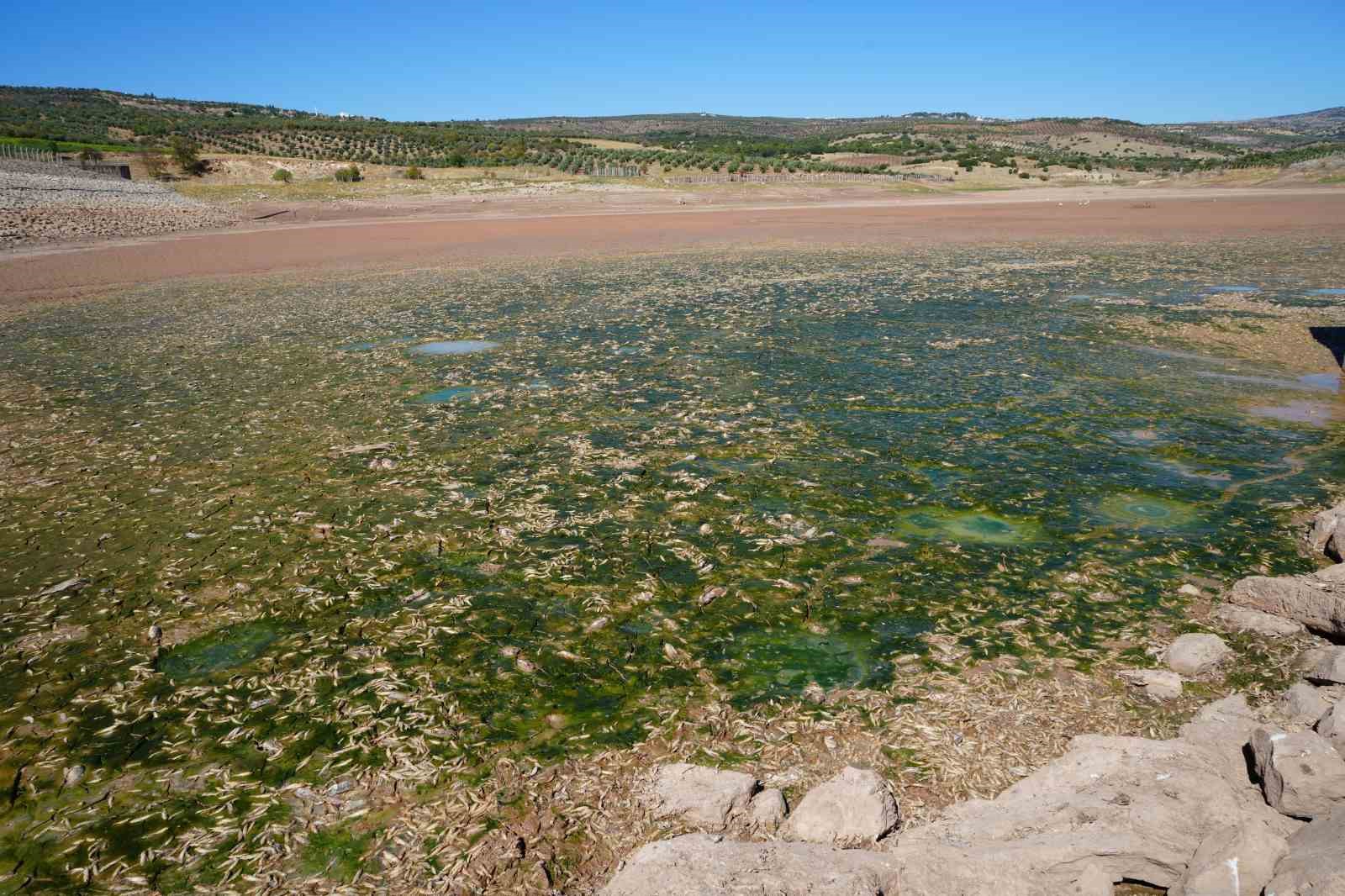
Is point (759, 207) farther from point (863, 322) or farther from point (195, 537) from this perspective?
point (195, 537)

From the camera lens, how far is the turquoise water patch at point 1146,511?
8.38m

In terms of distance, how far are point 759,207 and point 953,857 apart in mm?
59266

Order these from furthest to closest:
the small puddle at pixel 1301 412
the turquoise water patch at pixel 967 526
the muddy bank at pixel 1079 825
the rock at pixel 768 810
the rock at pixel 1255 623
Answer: the small puddle at pixel 1301 412, the turquoise water patch at pixel 967 526, the rock at pixel 1255 623, the rock at pixel 768 810, the muddy bank at pixel 1079 825

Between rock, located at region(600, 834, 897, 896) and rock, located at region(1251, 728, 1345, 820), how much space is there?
2.07 meters

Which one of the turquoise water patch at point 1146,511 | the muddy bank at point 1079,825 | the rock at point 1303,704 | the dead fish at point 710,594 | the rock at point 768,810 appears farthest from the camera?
the turquoise water patch at point 1146,511

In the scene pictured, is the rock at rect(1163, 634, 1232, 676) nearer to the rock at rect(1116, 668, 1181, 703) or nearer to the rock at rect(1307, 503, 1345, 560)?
the rock at rect(1116, 668, 1181, 703)

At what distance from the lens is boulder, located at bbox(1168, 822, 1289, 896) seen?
3.59 m

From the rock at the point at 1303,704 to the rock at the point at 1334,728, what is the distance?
0.36 m

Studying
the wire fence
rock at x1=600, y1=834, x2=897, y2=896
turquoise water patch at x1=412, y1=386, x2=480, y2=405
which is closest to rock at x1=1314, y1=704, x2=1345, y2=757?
rock at x1=600, y1=834, x2=897, y2=896

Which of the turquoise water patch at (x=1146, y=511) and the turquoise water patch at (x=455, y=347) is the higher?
the turquoise water patch at (x=455, y=347)

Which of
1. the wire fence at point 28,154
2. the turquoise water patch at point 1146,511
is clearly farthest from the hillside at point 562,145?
the turquoise water patch at point 1146,511

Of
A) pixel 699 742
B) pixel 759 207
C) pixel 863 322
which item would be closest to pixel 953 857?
pixel 699 742

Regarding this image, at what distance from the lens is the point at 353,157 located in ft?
300

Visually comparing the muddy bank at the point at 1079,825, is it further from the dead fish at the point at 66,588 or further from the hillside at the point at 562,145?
the hillside at the point at 562,145
